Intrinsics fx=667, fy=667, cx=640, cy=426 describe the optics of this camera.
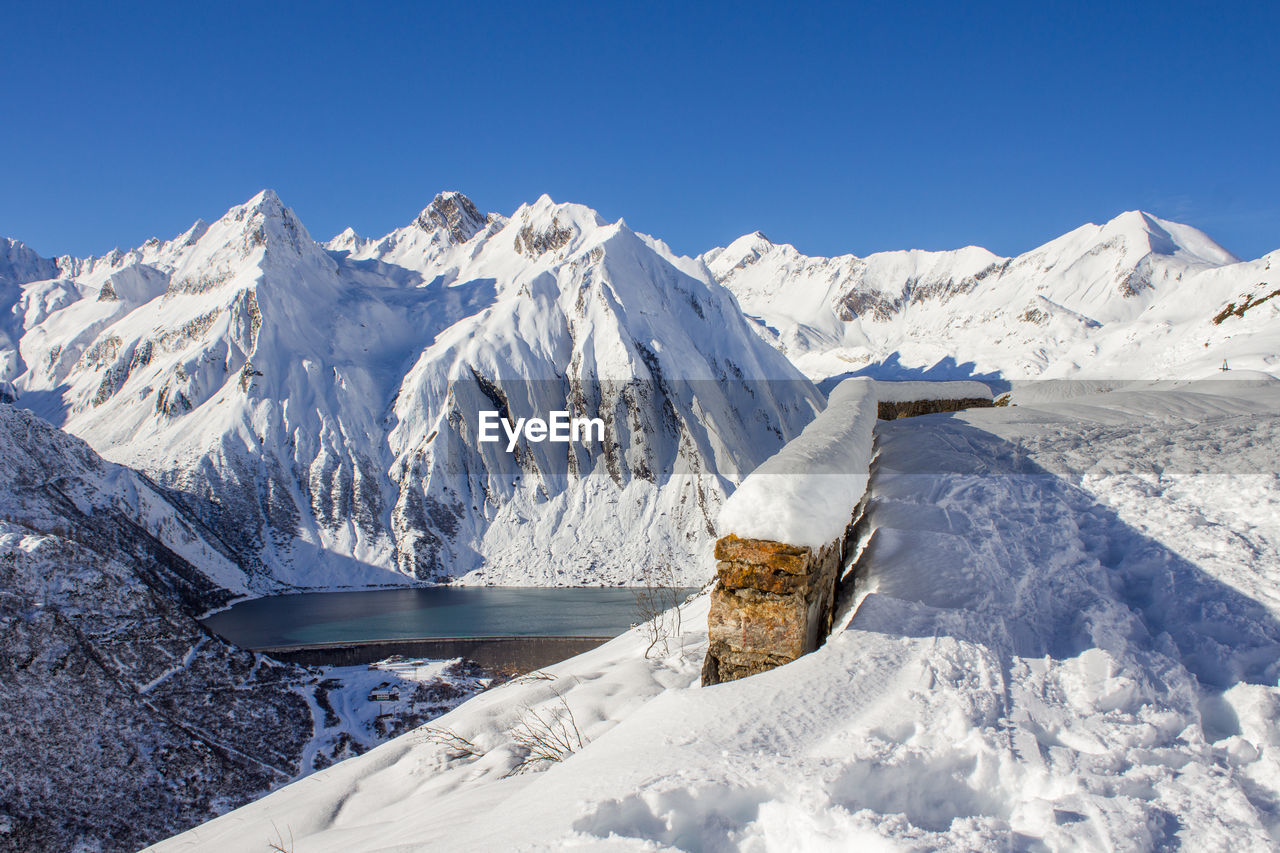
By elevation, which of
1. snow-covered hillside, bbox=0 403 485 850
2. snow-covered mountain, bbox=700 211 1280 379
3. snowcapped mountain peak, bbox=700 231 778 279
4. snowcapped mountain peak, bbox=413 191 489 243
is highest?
snowcapped mountain peak, bbox=700 231 778 279

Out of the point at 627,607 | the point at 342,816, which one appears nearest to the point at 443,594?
the point at 627,607

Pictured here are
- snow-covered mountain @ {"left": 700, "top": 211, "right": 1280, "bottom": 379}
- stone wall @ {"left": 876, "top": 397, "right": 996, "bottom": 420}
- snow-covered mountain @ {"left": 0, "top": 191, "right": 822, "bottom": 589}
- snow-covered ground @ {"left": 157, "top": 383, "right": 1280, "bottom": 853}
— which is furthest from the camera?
snow-covered mountain @ {"left": 700, "top": 211, "right": 1280, "bottom": 379}

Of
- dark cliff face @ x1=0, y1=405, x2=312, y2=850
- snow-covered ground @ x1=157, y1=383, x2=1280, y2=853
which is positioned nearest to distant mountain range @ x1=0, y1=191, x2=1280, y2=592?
dark cliff face @ x1=0, y1=405, x2=312, y2=850

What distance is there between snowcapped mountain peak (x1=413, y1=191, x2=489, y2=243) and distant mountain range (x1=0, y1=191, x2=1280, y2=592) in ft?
31.2

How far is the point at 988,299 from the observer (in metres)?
116

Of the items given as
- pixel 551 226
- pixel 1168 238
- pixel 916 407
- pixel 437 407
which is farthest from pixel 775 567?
pixel 1168 238

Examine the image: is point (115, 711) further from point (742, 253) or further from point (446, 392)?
point (742, 253)

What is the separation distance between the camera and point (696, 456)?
58.8 m

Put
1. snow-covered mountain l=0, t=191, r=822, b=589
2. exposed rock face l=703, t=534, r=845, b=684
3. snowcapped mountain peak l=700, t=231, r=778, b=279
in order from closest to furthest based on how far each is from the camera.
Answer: exposed rock face l=703, t=534, r=845, b=684 → snow-covered mountain l=0, t=191, r=822, b=589 → snowcapped mountain peak l=700, t=231, r=778, b=279

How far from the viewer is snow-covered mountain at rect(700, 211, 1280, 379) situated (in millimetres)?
92062

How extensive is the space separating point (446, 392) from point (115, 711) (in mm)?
45370

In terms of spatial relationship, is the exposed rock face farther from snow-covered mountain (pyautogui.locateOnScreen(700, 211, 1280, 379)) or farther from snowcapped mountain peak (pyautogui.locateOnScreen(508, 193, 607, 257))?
snowcapped mountain peak (pyautogui.locateOnScreen(508, 193, 607, 257))

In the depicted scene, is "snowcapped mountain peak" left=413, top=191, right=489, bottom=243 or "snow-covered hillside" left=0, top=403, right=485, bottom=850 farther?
"snowcapped mountain peak" left=413, top=191, right=489, bottom=243

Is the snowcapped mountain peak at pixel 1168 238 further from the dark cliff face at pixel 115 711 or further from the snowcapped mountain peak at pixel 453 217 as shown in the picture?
the dark cliff face at pixel 115 711
